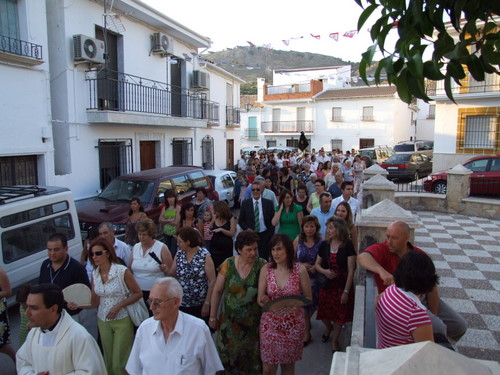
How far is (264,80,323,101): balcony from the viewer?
3987cm

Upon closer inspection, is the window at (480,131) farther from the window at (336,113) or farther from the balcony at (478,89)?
the window at (336,113)

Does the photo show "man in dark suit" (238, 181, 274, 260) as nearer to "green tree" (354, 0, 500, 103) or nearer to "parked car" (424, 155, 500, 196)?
"green tree" (354, 0, 500, 103)

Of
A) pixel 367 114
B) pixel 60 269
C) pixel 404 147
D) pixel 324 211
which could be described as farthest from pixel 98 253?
pixel 367 114

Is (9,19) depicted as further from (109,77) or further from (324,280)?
(324,280)

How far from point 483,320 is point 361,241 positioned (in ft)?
5.46

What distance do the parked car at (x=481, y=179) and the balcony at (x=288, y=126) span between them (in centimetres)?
2496

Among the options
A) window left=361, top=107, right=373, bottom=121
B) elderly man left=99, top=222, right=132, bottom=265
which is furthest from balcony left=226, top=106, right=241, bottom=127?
elderly man left=99, top=222, right=132, bottom=265

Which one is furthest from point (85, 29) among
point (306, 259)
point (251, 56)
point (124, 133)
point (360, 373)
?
point (251, 56)

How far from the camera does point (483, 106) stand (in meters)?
20.2

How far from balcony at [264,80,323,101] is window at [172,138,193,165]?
2272cm

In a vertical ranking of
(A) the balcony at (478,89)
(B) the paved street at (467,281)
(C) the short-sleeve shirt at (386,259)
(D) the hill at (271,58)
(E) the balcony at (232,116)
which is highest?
(D) the hill at (271,58)

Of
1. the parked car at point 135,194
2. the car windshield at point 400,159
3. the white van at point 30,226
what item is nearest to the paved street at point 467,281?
the white van at point 30,226

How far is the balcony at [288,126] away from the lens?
39.8m

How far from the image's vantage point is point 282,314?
12.0 feet
